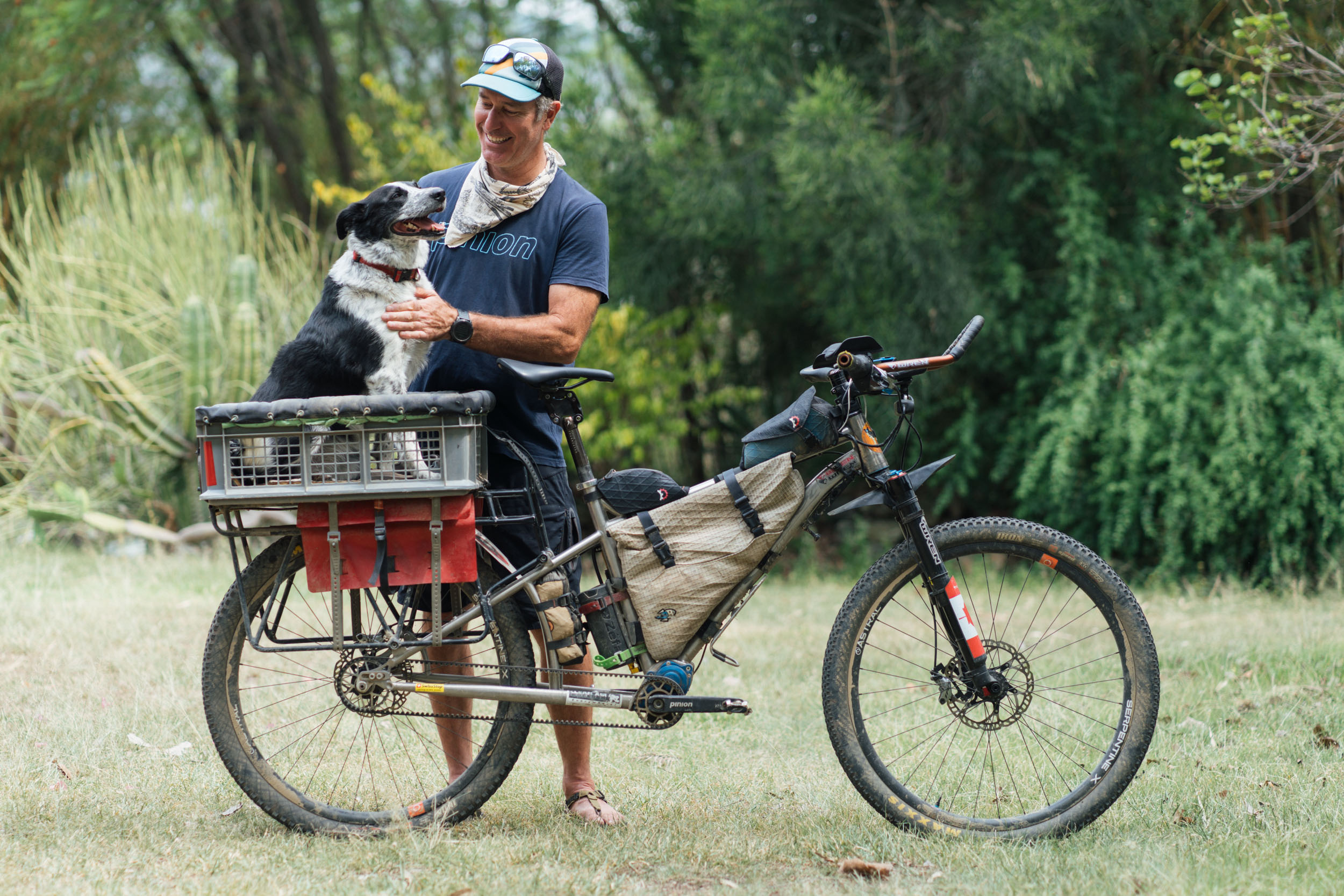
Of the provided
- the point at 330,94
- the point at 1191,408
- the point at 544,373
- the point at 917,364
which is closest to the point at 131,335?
the point at 330,94

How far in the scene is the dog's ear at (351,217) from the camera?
2844 millimetres

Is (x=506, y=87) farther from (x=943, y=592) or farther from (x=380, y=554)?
(x=943, y=592)

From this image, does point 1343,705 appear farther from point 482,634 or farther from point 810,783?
point 482,634

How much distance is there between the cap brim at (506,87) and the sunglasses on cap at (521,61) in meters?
0.03

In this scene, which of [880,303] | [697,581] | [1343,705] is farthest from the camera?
[880,303]

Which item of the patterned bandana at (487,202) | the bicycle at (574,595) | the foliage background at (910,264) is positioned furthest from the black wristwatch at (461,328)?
the foliage background at (910,264)

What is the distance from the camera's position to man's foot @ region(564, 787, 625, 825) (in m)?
2.86

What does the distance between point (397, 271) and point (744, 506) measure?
107cm

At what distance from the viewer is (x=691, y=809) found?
2.99 meters

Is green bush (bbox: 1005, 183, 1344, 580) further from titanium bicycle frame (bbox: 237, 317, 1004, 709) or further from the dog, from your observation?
the dog

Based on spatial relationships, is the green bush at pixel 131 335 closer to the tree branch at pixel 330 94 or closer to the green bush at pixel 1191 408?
the tree branch at pixel 330 94

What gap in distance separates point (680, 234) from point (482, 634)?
4679 millimetres

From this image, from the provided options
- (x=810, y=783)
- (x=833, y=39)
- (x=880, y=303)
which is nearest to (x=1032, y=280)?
(x=880, y=303)

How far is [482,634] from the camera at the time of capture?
8.84ft
